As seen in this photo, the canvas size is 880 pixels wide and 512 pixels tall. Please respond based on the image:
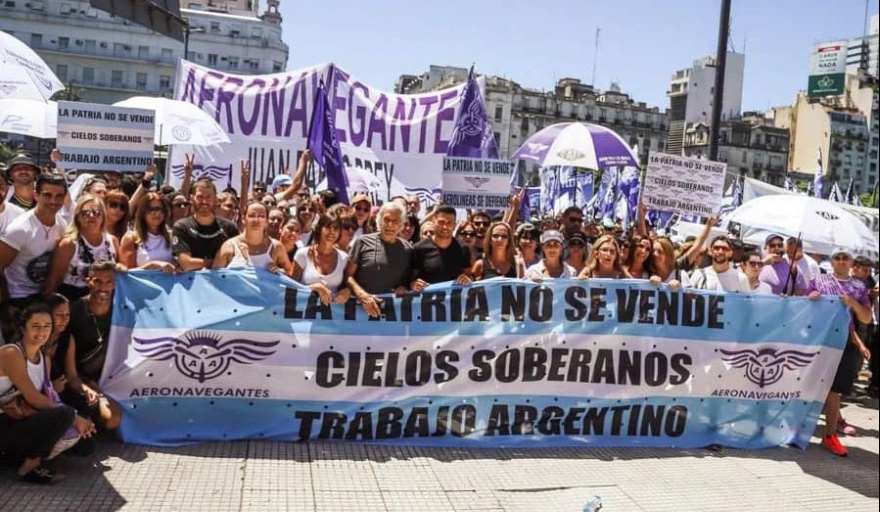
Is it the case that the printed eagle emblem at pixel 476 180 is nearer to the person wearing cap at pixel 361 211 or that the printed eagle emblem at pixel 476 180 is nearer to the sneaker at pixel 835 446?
the person wearing cap at pixel 361 211

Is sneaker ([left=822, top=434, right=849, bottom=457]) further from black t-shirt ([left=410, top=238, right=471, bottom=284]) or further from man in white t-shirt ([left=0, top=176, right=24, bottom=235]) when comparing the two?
man in white t-shirt ([left=0, top=176, right=24, bottom=235])

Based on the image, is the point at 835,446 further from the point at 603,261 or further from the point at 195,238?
the point at 195,238

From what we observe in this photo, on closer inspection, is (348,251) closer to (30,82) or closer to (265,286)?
(265,286)

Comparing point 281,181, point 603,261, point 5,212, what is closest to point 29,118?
point 281,181

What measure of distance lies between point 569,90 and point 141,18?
100842 millimetres

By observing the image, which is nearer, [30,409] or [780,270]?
[30,409]

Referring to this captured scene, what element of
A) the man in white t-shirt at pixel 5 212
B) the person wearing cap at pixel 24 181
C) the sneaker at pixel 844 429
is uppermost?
the person wearing cap at pixel 24 181

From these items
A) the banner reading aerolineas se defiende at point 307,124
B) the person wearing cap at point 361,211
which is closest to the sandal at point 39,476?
the person wearing cap at point 361,211

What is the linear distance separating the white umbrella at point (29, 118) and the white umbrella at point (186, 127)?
1.49 metres

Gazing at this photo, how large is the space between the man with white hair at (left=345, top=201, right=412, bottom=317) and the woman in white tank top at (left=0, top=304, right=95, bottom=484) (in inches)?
77.2

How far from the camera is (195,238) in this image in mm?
5574

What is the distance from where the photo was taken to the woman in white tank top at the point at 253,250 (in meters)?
5.43

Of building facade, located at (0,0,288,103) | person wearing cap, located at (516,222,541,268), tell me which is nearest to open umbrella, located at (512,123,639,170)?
person wearing cap, located at (516,222,541,268)

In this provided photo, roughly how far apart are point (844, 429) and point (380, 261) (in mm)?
4539
